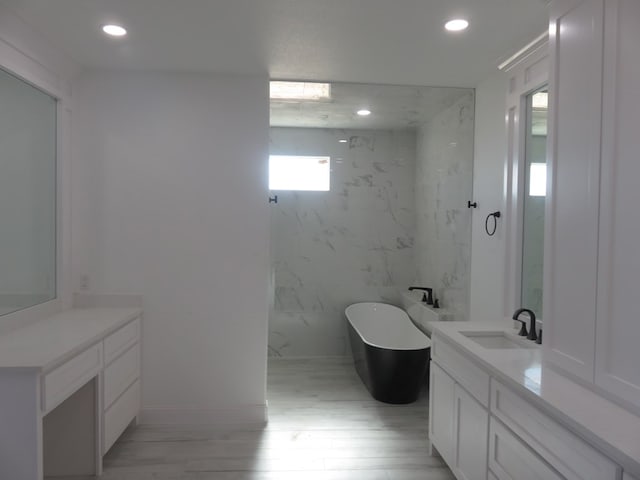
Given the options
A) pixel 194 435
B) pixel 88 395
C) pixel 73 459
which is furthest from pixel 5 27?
pixel 194 435

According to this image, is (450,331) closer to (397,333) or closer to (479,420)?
(479,420)

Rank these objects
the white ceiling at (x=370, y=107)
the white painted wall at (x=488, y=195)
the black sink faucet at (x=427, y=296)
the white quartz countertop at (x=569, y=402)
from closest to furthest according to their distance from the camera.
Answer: the white quartz countertop at (x=569, y=402), the white painted wall at (x=488, y=195), the white ceiling at (x=370, y=107), the black sink faucet at (x=427, y=296)

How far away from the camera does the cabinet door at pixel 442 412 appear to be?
259 centimetres

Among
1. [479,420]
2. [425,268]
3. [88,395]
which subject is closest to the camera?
[479,420]

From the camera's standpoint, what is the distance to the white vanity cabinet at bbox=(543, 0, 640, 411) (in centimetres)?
158

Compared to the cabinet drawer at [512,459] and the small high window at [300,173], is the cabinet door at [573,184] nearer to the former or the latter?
the cabinet drawer at [512,459]

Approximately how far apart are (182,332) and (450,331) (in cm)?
194

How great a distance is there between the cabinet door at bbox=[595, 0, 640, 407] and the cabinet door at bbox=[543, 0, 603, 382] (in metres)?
0.05

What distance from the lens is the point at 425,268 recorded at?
485 cm

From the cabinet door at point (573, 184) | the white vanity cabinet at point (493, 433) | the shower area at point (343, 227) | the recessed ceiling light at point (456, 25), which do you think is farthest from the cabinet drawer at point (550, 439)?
the shower area at point (343, 227)

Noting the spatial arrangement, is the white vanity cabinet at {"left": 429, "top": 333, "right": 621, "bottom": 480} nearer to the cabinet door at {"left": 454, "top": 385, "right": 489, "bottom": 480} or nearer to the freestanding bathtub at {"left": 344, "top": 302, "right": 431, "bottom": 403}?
the cabinet door at {"left": 454, "top": 385, "right": 489, "bottom": 480}

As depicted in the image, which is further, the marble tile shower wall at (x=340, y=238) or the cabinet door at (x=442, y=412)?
the marble tile shower wall at (x=340, y=238)

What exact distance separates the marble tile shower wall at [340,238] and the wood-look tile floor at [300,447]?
1077mm

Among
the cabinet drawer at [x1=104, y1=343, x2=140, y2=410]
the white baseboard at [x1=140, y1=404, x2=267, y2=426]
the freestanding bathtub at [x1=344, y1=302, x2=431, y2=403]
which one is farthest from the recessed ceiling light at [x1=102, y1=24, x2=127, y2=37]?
the freestanding bathtub at [x1=344, y1=302, x2=431, y2=403]
